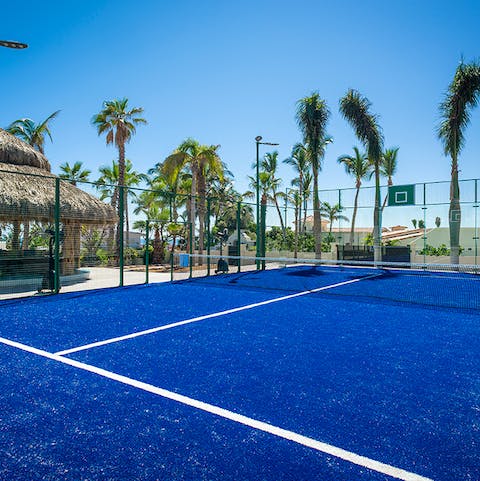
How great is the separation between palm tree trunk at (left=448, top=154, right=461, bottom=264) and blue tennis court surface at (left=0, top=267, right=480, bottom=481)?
1187cm

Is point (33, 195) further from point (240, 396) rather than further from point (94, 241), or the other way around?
point (240, 396)

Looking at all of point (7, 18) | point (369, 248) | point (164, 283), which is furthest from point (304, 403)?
point (369, 248)

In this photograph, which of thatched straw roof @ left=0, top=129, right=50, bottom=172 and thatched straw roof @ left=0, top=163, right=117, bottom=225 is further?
thatched straw roof @ left=0, top=129, right=50, bottom=172

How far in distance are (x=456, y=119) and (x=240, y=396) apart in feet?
69.0

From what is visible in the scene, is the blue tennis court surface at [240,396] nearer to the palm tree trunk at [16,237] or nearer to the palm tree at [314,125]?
the palm tree trunk at [16,237]

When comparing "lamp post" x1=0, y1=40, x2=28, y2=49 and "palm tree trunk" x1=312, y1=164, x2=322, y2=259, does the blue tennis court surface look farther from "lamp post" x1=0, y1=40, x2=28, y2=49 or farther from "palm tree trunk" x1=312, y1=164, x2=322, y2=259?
"palm tree trunk" x1=312, y1=164, x2=322, y2=259

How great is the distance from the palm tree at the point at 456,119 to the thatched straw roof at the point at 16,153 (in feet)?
61.9

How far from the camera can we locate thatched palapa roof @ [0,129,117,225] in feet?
45.6

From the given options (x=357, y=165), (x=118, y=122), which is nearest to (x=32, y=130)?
(x=118, y=122)

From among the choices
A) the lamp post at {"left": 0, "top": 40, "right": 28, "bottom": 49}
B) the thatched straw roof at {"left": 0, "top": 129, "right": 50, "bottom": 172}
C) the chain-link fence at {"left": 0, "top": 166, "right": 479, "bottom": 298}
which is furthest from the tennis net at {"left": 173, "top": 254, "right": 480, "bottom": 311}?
the lamp post at {"left": 0, "top": 40, "right": 28, "bottom": 49}

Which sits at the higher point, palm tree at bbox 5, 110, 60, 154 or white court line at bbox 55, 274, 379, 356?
palm tree at bbox 5, 110, 60, 154

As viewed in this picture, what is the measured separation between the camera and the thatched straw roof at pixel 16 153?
53.0 feet

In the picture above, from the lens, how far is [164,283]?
15008 mm

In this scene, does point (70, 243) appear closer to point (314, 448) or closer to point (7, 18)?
point (7, 18)
